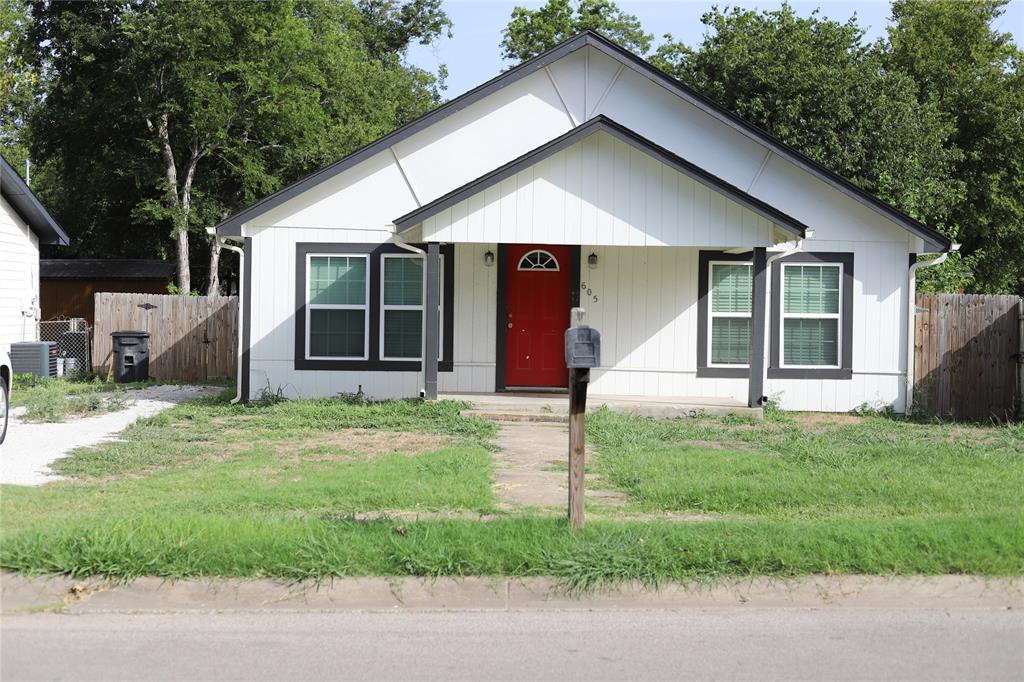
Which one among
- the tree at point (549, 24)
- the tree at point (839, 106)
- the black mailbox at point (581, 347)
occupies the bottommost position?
the black mailbox at point (581, 347)

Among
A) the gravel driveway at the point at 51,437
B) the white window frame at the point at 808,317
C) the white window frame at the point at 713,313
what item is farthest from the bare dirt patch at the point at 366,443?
the white window frame at the point at 808,317

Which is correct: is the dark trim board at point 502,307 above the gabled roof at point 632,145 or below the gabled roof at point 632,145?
below

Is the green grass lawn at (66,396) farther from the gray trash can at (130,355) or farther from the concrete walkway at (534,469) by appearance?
the concrete walkway at (534,469)

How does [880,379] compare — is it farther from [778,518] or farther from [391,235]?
[778,518]

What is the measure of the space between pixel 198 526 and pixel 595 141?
8953 mm

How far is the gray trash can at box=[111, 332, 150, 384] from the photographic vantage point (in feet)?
66.6

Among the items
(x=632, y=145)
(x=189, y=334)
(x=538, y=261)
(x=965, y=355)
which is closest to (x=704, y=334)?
(x=538, y=261)

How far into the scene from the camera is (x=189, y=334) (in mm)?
21188

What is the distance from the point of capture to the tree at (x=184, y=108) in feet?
99.2

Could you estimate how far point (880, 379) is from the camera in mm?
16219

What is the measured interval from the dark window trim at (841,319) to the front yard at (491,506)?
273 cm

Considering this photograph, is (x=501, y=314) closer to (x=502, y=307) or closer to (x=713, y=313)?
(x=502, y=307)

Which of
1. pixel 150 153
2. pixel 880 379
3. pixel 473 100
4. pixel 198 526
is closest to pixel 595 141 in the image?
pixel 473 100

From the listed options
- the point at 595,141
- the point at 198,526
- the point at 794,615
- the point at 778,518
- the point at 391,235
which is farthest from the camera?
the point at 391,235
